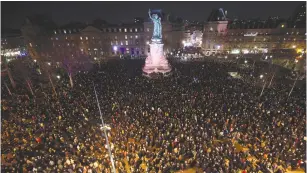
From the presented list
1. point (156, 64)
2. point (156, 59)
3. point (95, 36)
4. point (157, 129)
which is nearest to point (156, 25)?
point (156, 59)

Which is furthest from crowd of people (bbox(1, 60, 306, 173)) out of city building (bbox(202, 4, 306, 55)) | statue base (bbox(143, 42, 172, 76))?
city building (bbox(202, 4, 306, 55))

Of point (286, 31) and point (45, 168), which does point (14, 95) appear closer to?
point (45, 168)

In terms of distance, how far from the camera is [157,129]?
16125mm

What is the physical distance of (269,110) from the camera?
1906 cm

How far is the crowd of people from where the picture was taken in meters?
12.9

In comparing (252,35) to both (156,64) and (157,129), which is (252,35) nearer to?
(156,64)

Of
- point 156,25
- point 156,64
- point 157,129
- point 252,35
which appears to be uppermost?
point 156,25

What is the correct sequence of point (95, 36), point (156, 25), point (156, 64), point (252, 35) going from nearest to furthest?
point (156, 25)
point (156, 64)
point (252, 35)
point (95, 36)

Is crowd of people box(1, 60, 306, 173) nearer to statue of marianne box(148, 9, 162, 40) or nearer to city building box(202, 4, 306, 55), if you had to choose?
statue of marianne box(148, 9, 162, 40)

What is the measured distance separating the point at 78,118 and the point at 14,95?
12497 mm

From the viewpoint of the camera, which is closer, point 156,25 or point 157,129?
point 157,129

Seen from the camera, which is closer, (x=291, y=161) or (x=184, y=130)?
(x=291, y=161)

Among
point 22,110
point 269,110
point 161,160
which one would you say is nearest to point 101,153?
point 161,160

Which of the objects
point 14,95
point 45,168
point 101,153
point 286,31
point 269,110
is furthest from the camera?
point 286,31
